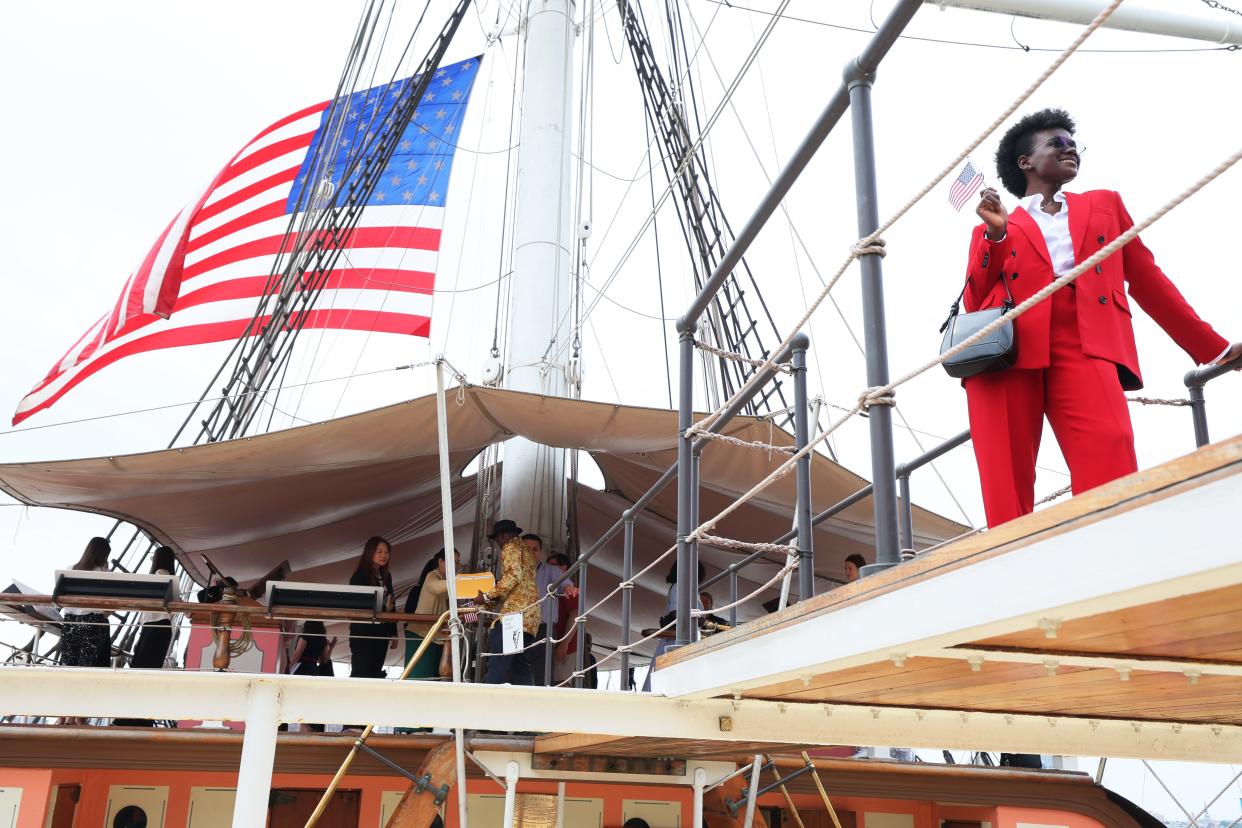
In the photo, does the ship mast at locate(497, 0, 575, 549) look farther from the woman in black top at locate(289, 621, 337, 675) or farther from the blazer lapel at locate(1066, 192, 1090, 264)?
the blazer lapel at locate(1066, 192, 1090, 264)

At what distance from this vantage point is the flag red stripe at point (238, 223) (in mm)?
7762

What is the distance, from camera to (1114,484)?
1.13 m

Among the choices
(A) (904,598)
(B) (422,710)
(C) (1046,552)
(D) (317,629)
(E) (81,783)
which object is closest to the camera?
(C) (1046,552)

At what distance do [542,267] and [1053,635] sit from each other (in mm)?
6339

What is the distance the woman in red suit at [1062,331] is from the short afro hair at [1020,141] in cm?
2

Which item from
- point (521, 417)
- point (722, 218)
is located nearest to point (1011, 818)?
point (521, 417)

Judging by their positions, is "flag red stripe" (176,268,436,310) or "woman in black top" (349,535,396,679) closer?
"woman in black top" (349,535,396,679)

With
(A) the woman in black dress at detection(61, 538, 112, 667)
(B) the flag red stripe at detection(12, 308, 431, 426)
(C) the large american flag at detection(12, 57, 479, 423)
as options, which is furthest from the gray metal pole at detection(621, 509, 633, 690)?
(C) the large american flag at detection(12, 57, 479, 423)

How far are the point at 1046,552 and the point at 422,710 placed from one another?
6.09 ft

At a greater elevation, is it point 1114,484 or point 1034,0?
point 1034,0

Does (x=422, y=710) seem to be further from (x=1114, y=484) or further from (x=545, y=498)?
(x=545, y=498)

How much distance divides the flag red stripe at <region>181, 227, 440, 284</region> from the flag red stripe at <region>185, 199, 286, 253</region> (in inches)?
5.8

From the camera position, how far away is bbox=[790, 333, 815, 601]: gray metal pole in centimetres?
216

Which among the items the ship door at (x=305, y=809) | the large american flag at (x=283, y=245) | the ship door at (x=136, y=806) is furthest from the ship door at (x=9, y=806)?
the large american flag at (x=283, y=245)
